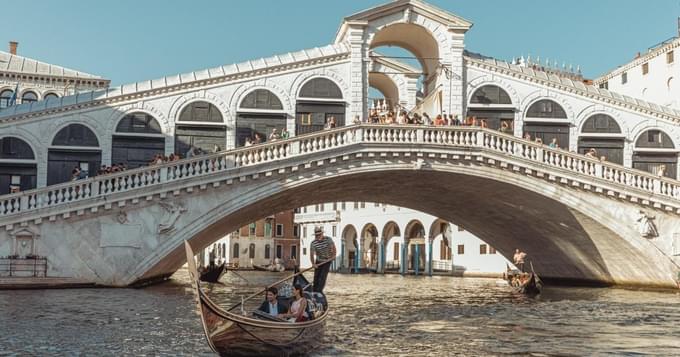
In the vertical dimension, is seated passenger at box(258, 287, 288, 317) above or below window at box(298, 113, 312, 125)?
Answer: below

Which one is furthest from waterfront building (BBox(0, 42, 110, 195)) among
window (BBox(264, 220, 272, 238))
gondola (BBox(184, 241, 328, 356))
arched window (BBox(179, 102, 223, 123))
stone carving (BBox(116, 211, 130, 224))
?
window (BBox(264, 220, 272, 238))

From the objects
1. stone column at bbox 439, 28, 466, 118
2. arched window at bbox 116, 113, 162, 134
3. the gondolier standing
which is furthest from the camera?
stone column at bbox 439, 28, 466, 118

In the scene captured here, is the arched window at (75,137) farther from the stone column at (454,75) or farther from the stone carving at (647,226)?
the stone carving at (647,226)

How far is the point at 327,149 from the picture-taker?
23250 mm

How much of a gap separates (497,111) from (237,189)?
10628 millimetres

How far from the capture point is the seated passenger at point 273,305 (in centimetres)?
1182

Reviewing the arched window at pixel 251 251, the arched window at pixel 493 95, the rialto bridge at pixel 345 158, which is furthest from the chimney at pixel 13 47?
the arched window at pixel 251 251

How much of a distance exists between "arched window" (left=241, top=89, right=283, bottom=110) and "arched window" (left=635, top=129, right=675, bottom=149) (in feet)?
43.8

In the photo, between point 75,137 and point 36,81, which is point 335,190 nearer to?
point 75,137

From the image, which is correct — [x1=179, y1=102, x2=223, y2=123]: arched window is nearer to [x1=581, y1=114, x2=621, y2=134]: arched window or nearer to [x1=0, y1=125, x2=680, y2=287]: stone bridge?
[x1=0, y1=125, x2=680, y2=287]: stone bridge

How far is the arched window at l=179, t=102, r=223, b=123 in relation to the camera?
87.6 ft

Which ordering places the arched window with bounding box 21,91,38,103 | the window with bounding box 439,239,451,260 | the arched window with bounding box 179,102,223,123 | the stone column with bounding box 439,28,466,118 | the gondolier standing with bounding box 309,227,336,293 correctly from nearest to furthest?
the gondolier standing with bounding box 309,227,336,293 → the arched window with bounding box 179,102,223,123 → the stone column with bounding box 439,28,466,118 → the arched window with bounding box 21,91,38,103 → the window with bounding box 439,239,451,260

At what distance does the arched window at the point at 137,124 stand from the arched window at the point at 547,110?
13.6 meters

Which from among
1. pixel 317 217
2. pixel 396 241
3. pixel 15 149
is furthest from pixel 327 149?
pixel 317 217
